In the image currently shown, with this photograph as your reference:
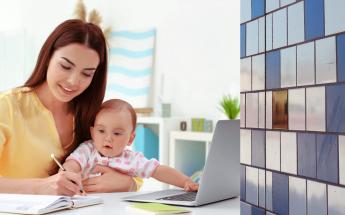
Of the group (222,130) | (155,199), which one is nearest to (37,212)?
(155,199)

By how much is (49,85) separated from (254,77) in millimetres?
1112

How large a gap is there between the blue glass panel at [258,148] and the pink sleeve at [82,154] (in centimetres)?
98

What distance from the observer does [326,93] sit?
488 mm

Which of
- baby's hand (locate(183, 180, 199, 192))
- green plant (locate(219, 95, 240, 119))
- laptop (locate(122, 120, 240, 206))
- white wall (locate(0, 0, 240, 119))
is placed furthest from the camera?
white wall (locate(0, 0, 240, 119))

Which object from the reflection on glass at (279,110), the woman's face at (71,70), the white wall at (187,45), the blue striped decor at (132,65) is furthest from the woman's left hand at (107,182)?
the blue striped decor at (132,65)

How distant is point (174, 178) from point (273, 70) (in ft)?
3.25

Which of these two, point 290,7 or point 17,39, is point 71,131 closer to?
point 290,7

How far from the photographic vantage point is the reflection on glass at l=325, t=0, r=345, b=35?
465mm

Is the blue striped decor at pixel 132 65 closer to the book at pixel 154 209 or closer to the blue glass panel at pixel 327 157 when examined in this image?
the book at pixel 154 209

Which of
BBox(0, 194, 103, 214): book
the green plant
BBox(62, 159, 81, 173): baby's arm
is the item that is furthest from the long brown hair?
the green plant

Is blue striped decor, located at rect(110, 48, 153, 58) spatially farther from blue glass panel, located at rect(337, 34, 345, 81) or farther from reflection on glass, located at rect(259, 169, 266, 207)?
blue glass panel, located at rect(337, 34, 345, 81)

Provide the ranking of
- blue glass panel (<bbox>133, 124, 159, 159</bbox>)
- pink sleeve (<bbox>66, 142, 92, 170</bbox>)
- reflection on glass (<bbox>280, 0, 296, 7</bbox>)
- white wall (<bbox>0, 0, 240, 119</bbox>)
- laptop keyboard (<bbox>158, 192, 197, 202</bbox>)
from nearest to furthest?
reflection on glass (<bbox>280, 0, 296, 7</bbox>), laptop keyboard (<bbox>158, 192, 197, 202</bbox>), pink sleeve (<bbox>66, 142, 92, 170</bbox>), white wall (<bbox>0, 0, 240, 119</bbox>), blue glass panel (<bbox>133, 124, 159, 159</bbox>)

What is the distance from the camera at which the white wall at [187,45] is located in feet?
11.5

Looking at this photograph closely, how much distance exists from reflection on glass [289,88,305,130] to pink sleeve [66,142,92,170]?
1070 mm
